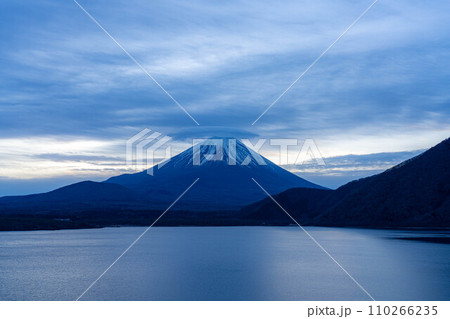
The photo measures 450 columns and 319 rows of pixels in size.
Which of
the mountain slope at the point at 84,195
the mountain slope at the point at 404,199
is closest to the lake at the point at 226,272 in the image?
the mountain slope at the point at 404,199

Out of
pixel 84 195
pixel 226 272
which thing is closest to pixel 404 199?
pixel 226 272

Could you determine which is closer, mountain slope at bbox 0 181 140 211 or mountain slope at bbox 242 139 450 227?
mountain slope at bbox 242 139 450 227

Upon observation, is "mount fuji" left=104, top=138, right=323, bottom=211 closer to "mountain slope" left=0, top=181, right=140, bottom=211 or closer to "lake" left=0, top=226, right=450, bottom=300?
"mountain slope" left=0, top=181, right=140, bottom=211

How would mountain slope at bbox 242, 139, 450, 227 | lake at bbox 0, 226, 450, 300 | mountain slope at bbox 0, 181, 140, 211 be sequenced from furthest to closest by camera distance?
mountain slope at bbox 0, 181, 140, 211 → mountain slope at bbox 242, 139, 450, 227 → lake at bbox 0, 226, 450, 300

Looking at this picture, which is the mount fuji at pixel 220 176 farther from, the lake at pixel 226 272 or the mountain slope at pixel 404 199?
the lake at pixel 226 272

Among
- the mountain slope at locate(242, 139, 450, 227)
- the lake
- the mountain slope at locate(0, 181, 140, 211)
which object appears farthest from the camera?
the mountain slope at locate(0, 181, 140, 211)

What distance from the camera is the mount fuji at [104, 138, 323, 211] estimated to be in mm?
162750

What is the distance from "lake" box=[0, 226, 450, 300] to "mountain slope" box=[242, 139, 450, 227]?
2017 cm

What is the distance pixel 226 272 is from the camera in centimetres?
2297

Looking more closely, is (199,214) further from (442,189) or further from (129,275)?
(129,275)

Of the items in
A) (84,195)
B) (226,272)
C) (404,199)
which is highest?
(84,195)

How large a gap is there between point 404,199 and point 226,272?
39994 mm

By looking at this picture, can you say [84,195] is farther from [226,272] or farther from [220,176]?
[226,272]

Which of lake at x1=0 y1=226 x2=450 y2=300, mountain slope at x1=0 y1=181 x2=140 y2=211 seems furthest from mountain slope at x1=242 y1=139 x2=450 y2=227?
mountain slope at x1=0 y1=181 x2=140 y2=211
